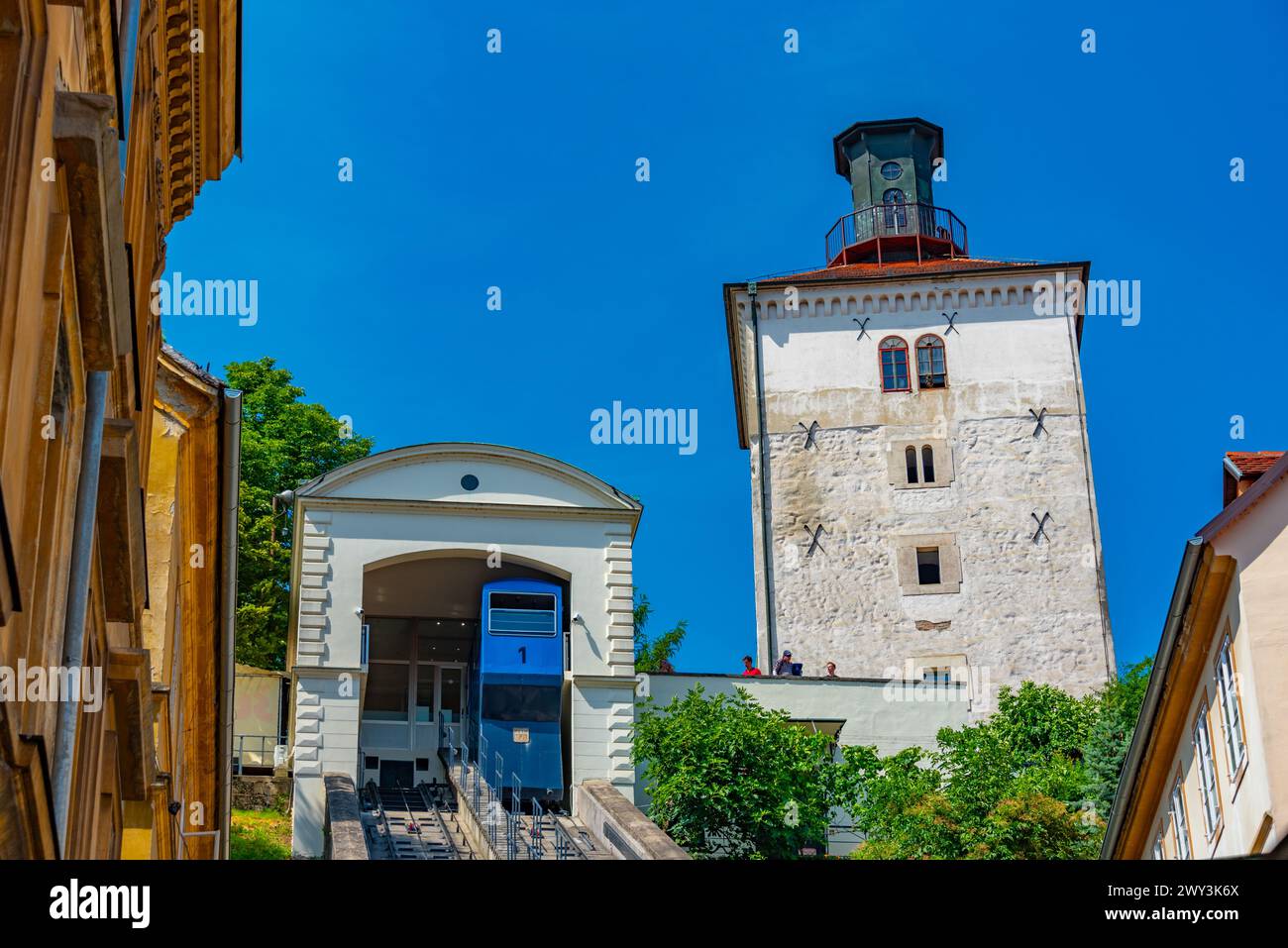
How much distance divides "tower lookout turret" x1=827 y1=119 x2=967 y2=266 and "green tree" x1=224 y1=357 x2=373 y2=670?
57.8 feet

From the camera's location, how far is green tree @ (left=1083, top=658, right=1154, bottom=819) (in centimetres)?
3148

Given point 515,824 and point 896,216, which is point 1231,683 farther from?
point 896,216

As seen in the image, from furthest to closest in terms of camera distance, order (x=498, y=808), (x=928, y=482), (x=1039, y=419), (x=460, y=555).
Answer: (x=1039, y=419) < (x=928, y=482) < (x=460, y=555) < (x=498, y=808)

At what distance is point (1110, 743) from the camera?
32656mm

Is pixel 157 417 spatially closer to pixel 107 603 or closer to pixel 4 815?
pixel 107 603

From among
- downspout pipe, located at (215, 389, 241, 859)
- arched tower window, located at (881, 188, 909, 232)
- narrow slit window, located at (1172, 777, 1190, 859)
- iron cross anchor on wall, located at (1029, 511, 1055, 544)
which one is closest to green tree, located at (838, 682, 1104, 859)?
narrow slit window, located at (1172, 777, 1190, 859)

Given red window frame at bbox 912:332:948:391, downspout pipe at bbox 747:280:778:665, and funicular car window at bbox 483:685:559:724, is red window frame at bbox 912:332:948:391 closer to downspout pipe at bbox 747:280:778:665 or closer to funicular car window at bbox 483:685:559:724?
downspout pipe at bbox 747:280:778:665

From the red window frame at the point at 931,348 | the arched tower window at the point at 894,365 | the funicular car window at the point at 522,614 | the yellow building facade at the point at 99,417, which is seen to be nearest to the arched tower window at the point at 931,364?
the red window frame at the point at 931,348

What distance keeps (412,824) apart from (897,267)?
28.6m

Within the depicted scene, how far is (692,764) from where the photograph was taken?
106 feet

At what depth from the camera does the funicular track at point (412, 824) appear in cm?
2939

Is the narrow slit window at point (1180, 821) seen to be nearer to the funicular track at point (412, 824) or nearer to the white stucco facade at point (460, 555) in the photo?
the funicular track at point (412, 824)

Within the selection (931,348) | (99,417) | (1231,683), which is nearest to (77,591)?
(99,417)
